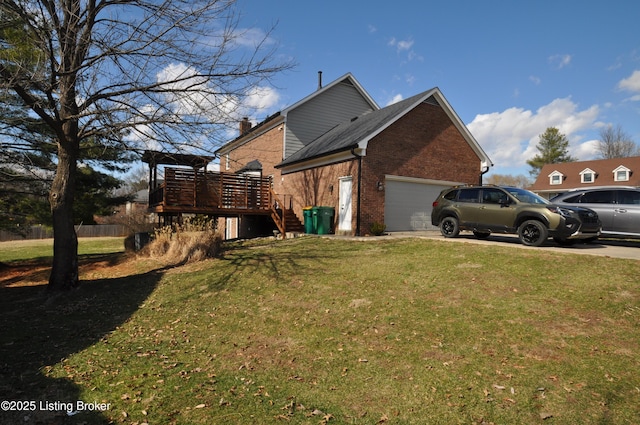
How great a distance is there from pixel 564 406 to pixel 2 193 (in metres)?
17.5

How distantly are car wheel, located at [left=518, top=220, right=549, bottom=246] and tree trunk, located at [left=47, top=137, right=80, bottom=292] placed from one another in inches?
465

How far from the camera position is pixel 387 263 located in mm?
8930

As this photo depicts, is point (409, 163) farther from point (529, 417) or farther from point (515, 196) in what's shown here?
point (529, 417)

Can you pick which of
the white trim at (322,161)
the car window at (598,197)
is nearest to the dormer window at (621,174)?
the car window at (598,197)

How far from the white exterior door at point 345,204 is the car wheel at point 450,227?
3.91 meters

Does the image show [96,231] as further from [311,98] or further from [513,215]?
[513,215]

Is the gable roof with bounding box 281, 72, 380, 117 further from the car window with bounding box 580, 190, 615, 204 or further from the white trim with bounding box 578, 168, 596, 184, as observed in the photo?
the white trim with bounding box 578, 168, 596, 184

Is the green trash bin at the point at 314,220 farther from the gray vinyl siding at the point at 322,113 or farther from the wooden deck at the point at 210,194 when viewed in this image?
the gray vinyl siding at the point at 322,113

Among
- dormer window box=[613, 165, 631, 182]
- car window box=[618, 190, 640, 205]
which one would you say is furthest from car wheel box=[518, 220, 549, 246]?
dormer window box=[613, 165, 631, 182]

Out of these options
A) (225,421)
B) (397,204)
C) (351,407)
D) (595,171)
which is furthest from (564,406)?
(595,171)

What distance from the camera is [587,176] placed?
135 feet

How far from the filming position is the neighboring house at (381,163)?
15.1 meters

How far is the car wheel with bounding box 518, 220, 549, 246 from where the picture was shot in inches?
382

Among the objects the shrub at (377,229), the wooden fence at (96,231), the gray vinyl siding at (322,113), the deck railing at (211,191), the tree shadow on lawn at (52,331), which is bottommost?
the tree shadow on lawn at (52,331)
